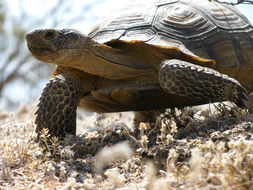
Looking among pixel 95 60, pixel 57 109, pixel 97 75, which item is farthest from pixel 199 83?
pixel 57 109

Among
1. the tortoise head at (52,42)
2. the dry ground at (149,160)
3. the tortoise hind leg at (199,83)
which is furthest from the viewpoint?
the tortoise head at (52,42)

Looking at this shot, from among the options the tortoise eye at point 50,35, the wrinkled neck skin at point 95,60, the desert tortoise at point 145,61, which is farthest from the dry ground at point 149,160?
the tortoise eye at point 50,35

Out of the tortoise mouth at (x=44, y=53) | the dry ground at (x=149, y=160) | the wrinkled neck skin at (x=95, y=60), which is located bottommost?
the dry ground at (x=149, y=160)

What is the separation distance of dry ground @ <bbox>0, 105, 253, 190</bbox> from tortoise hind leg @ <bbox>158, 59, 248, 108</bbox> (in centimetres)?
19

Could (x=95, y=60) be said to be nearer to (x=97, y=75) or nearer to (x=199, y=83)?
(x=97, y=75)

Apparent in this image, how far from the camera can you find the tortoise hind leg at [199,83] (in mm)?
3664

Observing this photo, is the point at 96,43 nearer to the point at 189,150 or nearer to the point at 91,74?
the point at 91,74

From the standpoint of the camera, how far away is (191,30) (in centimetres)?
434

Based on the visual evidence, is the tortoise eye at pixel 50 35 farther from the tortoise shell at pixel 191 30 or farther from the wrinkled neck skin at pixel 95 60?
the tortoise shell at pixel 191 30

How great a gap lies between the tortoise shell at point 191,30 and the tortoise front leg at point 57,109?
69 centimetres

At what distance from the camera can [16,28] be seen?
14.5 metres

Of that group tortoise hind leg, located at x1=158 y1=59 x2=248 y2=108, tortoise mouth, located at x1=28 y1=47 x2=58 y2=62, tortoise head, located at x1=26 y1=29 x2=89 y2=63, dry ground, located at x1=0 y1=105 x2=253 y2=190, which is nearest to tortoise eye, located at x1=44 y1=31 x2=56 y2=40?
tortoise head, located at x1=26 y1=29 x2=89 y2=63

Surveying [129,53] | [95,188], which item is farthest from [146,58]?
[95,188]

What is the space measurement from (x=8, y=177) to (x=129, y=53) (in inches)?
74.9
